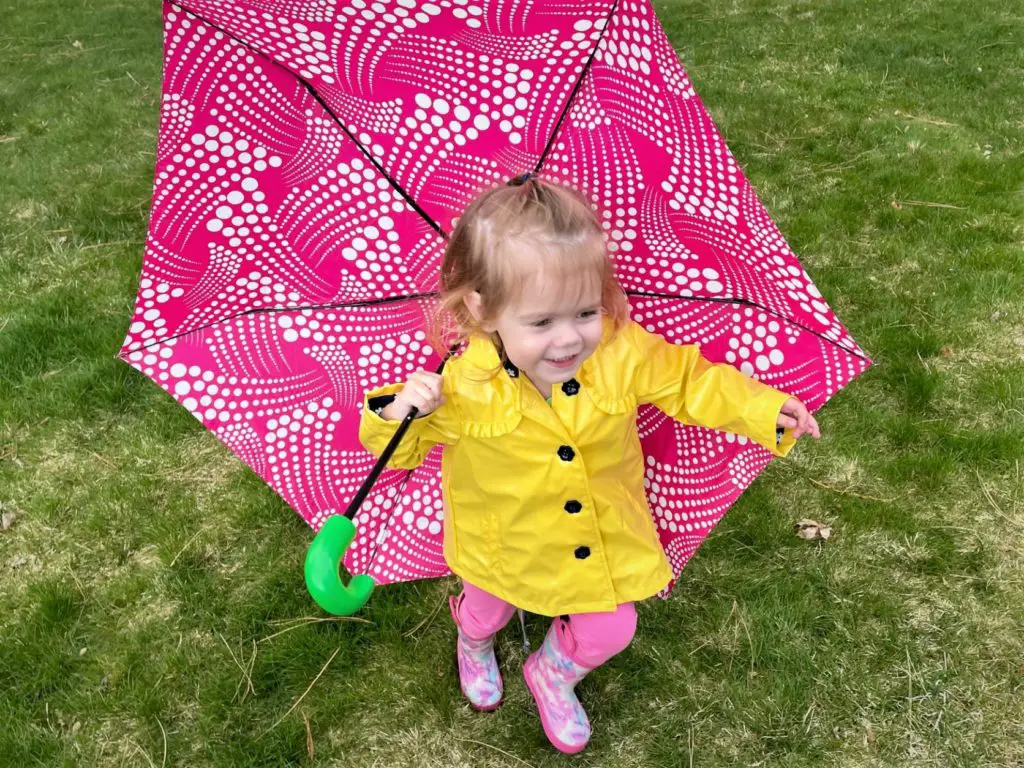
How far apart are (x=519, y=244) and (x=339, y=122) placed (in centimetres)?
65

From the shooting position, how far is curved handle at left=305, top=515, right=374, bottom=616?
140 centimetres

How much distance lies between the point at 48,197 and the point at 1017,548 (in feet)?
17.0

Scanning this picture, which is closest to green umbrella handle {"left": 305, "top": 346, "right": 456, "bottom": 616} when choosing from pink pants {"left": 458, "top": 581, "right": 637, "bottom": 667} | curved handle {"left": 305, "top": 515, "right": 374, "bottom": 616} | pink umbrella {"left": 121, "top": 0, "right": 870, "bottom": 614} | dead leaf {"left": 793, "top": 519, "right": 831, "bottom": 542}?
curved handle {"left": 305, "top": 515, "right": 374, "bottom": 616}

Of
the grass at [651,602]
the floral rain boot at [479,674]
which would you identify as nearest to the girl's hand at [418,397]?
the floral rain boot at [479,674]

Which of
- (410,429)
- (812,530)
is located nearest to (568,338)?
(410,429)

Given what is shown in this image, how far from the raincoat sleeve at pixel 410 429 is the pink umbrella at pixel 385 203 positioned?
207mm

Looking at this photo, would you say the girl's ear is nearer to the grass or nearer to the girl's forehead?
the girl's forehead

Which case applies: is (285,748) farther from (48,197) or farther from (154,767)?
(48,197)

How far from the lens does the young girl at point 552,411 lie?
1.72 m

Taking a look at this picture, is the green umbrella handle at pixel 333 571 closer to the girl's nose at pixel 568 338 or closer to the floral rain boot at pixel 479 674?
the girl's nose at pixel 568 338

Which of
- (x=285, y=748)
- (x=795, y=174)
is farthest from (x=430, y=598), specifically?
(x=795, y=174)

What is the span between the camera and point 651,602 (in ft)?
8.74

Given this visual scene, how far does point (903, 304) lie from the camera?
3.70 meters

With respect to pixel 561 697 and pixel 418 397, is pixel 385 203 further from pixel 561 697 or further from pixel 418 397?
pixel 561 697
